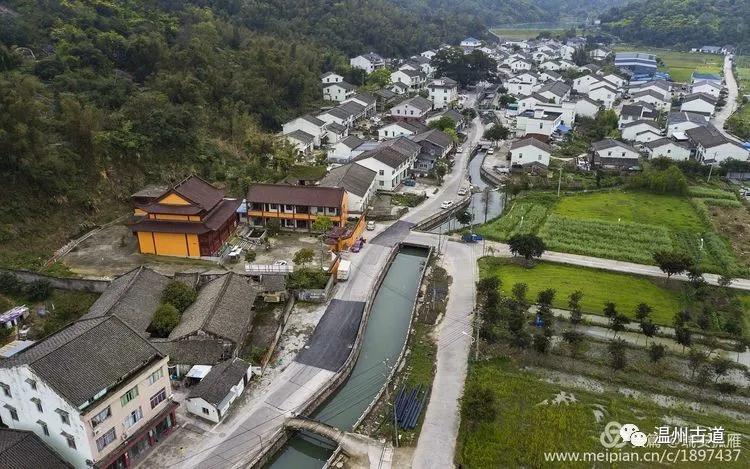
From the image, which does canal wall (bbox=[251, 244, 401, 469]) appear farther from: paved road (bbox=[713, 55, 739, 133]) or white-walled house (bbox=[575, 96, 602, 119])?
paved road (bbox=[713, 55, 739, 133])

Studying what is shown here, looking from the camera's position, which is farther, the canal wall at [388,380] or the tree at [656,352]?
the tree at [656,352]

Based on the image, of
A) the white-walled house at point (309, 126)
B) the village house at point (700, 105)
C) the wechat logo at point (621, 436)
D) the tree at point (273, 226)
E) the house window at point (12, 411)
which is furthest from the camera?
the village house at point (700, 105)

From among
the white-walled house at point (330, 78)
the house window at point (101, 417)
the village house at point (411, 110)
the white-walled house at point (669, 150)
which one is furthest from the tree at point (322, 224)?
the white-walled house at point (330, 78)

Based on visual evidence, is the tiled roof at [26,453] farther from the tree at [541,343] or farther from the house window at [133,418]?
the tree at [541,343]

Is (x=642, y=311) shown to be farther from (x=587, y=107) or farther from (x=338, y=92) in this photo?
(x=338, y=92)

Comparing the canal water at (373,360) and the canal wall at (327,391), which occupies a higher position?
the canal wall at (327,391)

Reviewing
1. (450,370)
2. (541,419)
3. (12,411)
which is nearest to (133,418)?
(12,411)
